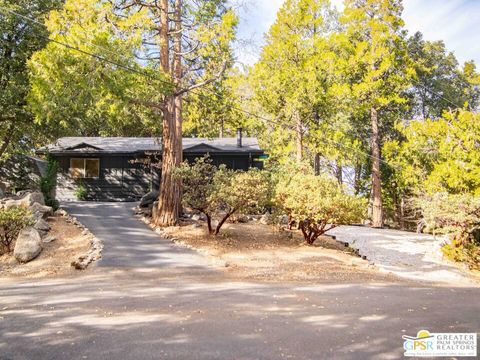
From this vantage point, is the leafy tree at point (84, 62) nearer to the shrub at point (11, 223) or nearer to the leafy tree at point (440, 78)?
the shrub at point (11, 223)

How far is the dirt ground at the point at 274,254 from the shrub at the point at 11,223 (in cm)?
472

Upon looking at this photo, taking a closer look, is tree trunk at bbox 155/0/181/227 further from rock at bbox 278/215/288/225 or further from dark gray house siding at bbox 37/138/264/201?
dark gray house siding at bbox 37/138/264/201

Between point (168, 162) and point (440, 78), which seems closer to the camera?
point (168, 162)

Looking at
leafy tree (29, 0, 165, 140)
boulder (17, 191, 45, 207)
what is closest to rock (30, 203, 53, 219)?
boulder (17, 191, 45, 207)

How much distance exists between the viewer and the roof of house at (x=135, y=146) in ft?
69.2

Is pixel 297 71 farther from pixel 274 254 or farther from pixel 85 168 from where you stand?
pixel 85 168

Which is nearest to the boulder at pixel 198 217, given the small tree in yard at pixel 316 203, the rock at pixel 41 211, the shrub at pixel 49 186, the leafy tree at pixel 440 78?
the small tree in yard at pixel 316 203

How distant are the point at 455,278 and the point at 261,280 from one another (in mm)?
6466

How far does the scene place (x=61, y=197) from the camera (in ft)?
74.5

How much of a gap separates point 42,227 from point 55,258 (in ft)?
9.16

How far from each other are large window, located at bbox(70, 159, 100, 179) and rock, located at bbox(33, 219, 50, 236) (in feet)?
33.8

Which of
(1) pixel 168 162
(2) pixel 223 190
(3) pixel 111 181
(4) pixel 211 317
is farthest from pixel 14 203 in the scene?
(4) pixel 211 317

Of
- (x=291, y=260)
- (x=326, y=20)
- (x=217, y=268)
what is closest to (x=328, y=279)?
(x=291, y=260)

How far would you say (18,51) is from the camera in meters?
16.0
